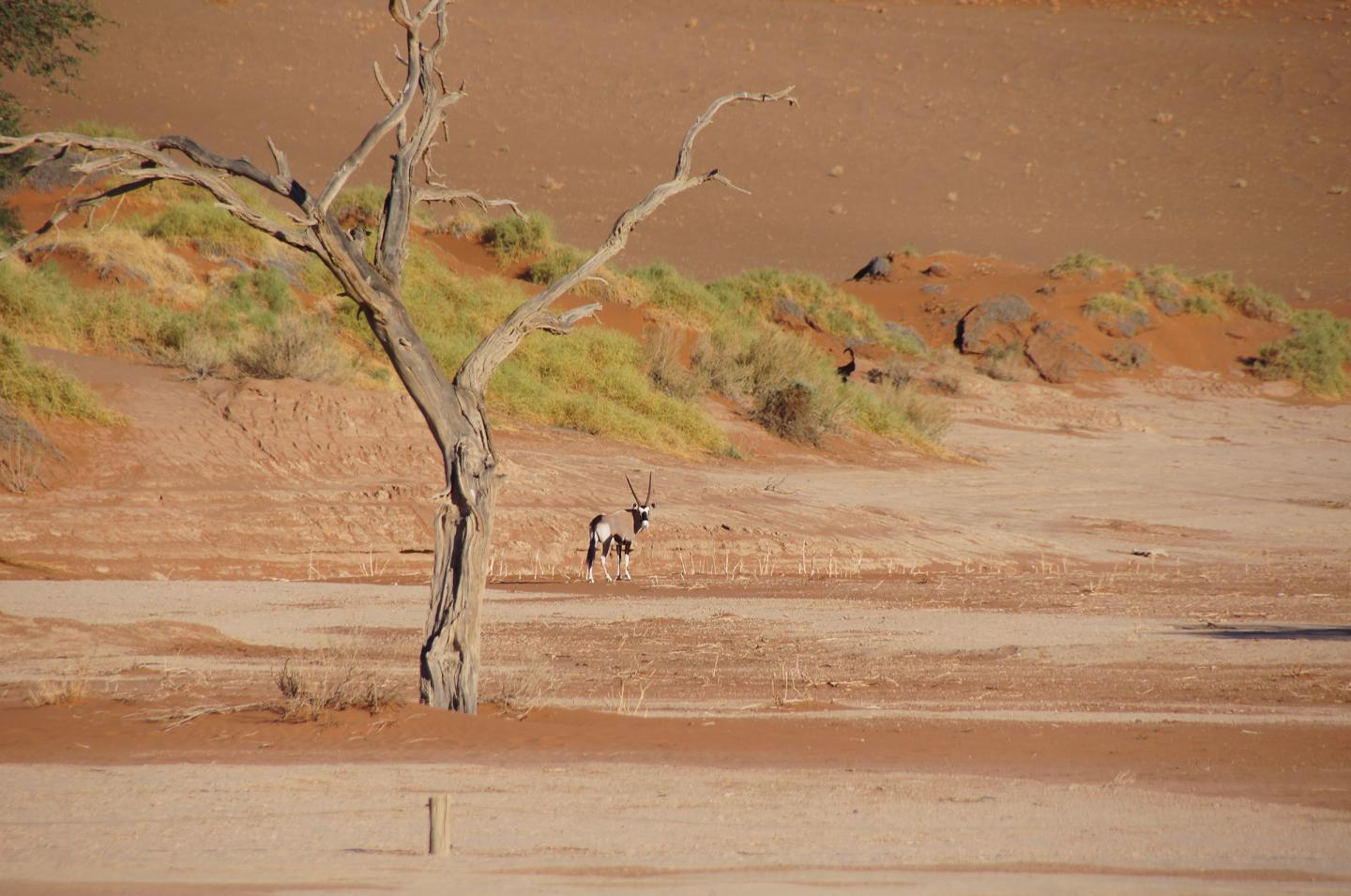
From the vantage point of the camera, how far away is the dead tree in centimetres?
862

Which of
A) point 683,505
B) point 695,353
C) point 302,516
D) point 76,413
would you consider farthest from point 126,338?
point 695,353

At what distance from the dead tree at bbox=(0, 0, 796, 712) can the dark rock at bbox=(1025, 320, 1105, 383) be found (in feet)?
110

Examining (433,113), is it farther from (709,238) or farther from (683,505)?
(709,238)

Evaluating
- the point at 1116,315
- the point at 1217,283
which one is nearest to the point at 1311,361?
the point at 1116,315

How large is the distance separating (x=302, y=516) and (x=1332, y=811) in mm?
14215

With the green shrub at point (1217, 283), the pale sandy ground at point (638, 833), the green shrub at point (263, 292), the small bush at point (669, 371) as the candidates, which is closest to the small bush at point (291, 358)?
the green shrub at point (263, 292)

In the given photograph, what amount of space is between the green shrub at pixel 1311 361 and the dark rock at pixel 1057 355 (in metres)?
5.44

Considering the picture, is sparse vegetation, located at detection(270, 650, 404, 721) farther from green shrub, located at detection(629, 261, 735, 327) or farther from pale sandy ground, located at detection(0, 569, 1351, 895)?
green shrub, located at detection(629, 261, 735, 327)

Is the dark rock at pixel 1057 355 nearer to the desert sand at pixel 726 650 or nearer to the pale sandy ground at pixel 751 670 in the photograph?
the desert sand at pixel 726 650

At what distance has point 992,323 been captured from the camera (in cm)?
4394

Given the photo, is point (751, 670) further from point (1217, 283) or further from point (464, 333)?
point (1217, 283)

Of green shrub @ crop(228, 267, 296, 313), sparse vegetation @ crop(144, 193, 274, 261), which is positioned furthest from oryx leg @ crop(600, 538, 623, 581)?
sparse vegetation @ crop(144, 193, 274, 261)

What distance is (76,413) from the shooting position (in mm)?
19891

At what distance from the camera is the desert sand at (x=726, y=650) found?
680 centimetres
